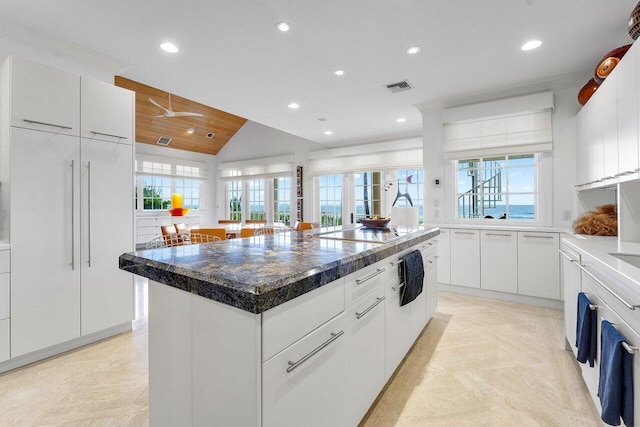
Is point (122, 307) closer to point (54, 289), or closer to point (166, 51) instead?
point (54, 289)

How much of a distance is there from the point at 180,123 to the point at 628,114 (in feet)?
23.6

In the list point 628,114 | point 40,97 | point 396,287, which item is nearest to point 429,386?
point 396,287

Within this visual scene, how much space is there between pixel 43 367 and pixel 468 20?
13.4ft

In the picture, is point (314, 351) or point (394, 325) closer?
point (314, 351)

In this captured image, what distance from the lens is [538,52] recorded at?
284 cm

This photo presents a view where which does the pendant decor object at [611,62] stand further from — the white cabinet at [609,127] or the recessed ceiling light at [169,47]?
the recessed ceiling light at [169,47]

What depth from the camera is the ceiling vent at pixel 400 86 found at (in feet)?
11.5

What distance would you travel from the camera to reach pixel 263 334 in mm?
904

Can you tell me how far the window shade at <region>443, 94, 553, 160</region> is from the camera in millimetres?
3490

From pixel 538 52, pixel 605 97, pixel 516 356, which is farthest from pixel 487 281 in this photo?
pixel 538 52

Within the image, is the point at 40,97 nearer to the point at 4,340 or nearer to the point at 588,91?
the point at 4,340

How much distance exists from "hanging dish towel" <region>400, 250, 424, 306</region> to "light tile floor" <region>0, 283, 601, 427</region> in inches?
22.3

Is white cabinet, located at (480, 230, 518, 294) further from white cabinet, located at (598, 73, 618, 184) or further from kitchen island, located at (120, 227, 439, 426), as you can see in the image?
kitchen island, located at (120, 227, 439, 426)

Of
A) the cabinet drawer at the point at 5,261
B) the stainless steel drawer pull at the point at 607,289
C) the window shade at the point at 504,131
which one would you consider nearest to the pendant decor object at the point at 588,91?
the window shade at the point at 504,131
